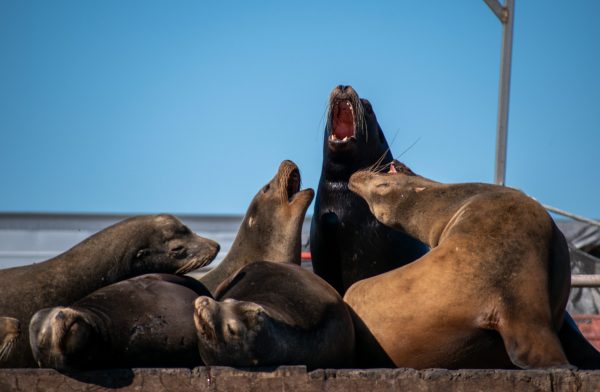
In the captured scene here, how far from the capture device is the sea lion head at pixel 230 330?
379 cm

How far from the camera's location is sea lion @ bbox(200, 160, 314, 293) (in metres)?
6.18

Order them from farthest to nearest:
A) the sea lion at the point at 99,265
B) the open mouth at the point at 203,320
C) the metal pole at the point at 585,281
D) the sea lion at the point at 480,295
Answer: the metal pole at the point at 585,281 < the sea lion at the point at 99,265 < the sea lion at the point at 480,295 < the open mouth at the point at 203,320

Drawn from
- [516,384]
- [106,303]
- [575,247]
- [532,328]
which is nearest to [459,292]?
[532,328]

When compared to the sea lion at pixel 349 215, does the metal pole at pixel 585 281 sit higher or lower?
lower

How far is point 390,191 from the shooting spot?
17.7ft

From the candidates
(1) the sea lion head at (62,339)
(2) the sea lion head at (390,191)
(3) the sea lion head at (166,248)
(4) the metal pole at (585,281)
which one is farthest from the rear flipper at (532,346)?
(4) the metal pole at (585,281)

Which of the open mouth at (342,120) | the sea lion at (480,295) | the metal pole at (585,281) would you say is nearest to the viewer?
the sea lion at (480,295)

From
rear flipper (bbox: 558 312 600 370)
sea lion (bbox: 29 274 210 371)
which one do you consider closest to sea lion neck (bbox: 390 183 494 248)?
rear flipper (bbox: 558 312 600 370)

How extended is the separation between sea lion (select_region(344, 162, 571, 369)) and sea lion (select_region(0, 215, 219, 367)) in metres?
1.02

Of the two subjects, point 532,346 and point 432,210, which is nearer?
point 532,346

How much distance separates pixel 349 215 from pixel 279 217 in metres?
0.95

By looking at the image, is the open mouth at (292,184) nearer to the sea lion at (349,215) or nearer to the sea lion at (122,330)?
the sea lion at (349,215)

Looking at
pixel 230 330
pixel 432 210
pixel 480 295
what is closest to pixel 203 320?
pixel 230 330

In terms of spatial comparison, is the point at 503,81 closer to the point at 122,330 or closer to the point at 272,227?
the point at 272,227
